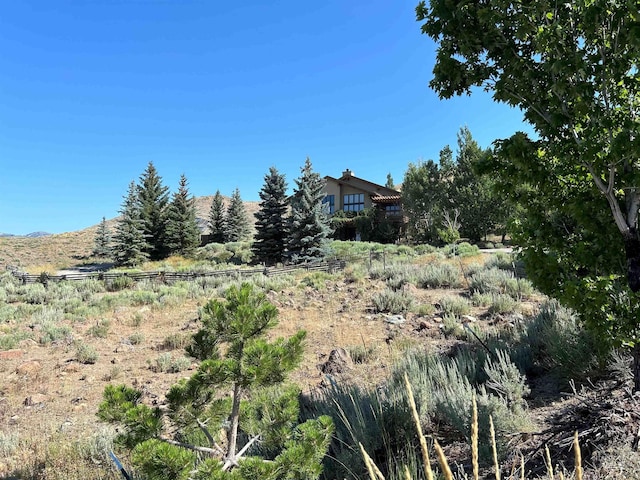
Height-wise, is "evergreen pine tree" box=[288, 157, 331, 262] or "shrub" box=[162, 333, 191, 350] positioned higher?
"evergreen pine tree" box=[288, 157, 331, 262]

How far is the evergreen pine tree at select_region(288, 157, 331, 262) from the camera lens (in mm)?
25812

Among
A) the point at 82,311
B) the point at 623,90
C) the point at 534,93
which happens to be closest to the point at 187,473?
the point at 534,93

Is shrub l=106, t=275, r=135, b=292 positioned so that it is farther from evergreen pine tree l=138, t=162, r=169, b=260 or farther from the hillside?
the hillside

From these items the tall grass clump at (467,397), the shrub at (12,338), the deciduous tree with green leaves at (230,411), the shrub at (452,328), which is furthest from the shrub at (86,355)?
the shrub at (452,328)

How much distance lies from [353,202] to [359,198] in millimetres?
877

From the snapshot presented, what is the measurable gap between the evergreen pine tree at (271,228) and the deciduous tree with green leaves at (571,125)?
79.3 feet

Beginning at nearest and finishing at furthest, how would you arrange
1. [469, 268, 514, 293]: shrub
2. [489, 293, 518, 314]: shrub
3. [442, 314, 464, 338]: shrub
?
[442, 314, 464, 338]: shrub, [489, 293, 518, 314]: shrub, [469, 268, 514, 293]: shrub

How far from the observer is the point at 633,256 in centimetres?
340

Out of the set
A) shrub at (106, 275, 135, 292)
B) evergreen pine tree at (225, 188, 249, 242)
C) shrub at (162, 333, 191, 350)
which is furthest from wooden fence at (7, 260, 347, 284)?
evergreen pine tree at (225, 188, 249, 242)

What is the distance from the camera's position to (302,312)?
442 inches

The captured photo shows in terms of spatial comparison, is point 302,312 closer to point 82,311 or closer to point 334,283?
point 334,283

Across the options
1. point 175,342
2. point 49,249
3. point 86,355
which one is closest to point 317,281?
point 175,342

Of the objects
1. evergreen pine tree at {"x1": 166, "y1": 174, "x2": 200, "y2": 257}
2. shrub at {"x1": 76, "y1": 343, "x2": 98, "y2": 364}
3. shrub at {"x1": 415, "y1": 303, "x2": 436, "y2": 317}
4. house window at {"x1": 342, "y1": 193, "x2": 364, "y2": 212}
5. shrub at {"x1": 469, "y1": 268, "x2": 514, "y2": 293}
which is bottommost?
shrub at {"x1": 76, "y1": 343, "x2": 98, "y2": 364}

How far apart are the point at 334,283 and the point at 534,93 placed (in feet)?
40.5
